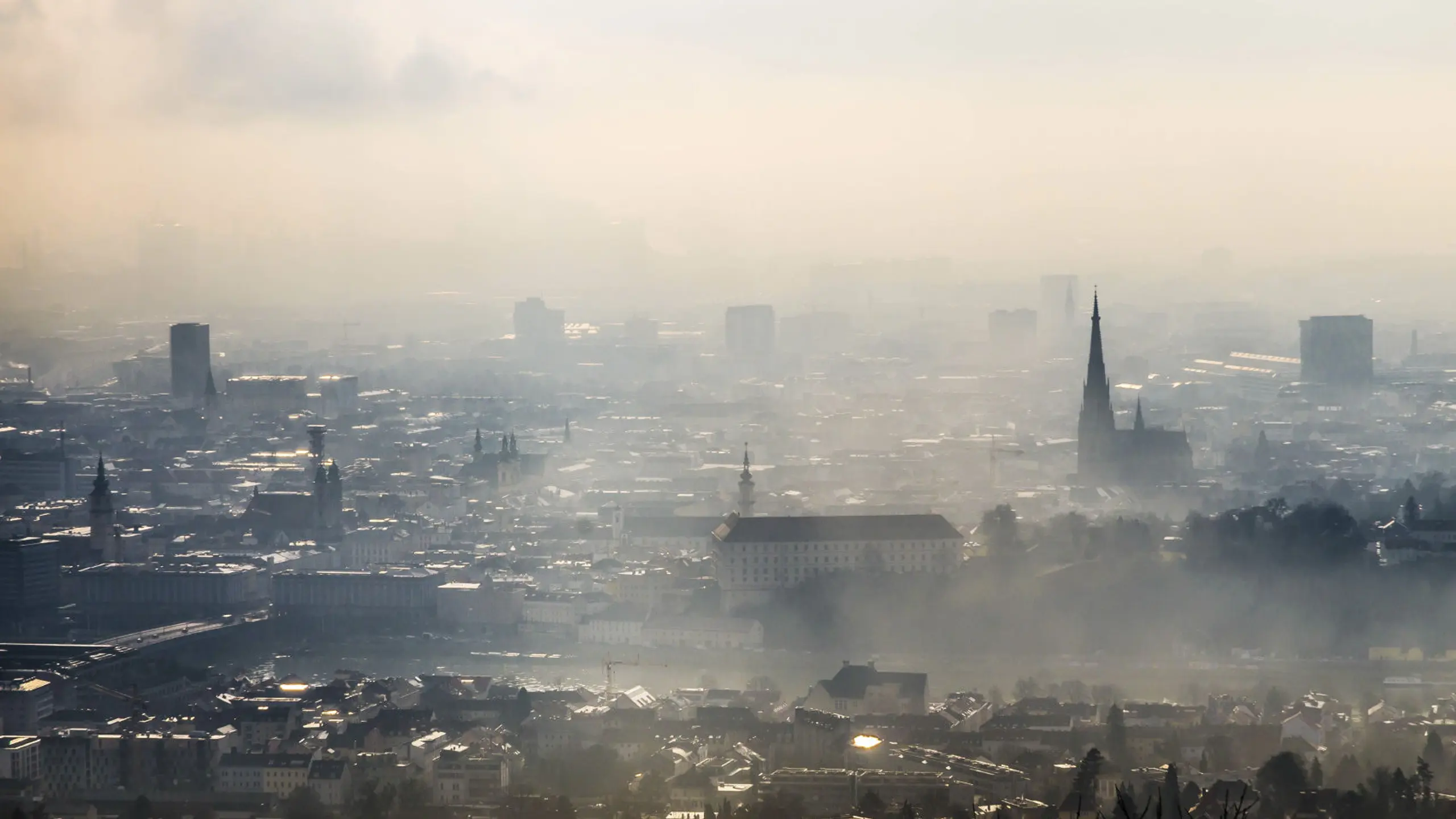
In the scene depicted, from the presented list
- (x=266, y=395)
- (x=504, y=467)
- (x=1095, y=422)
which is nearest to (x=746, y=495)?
(x=1095, y=422)

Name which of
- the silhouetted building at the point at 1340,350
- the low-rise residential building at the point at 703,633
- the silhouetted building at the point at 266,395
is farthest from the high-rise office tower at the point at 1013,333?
the low-rise residential building at the point at 703,633

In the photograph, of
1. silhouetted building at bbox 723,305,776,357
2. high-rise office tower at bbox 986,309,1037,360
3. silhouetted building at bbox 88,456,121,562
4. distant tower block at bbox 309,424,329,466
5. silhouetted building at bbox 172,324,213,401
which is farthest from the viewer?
silhouetted building at bbox 723,305,776,357

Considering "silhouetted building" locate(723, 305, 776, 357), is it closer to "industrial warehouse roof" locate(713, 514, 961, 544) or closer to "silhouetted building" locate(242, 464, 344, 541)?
"silhouetted building" locate(242, 464, 344, 541)

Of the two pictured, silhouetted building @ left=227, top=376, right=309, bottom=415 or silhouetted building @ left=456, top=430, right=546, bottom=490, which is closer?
silhouetted building @ left=456, top=430, right=546, bottom=490

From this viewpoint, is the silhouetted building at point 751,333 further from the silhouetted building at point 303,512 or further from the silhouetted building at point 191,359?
the silhouetted building at point 303,512

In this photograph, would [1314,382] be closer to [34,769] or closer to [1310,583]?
[1310,583]

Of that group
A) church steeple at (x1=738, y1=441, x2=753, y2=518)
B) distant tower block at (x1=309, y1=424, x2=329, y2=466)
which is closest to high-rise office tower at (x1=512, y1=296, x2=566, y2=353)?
distant tower block at (x1=309, y1=424, x2=329, y2=466)
